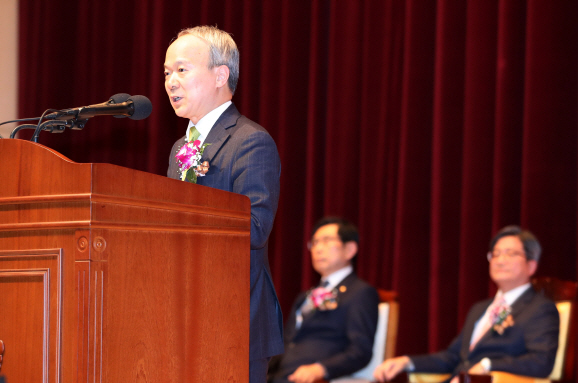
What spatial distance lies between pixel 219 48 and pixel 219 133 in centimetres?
26

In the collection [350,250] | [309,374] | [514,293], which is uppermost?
[350,250]

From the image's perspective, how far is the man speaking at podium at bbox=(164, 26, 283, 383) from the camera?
1672mm

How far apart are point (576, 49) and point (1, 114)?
421 centimetres

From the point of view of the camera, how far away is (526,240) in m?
3.59

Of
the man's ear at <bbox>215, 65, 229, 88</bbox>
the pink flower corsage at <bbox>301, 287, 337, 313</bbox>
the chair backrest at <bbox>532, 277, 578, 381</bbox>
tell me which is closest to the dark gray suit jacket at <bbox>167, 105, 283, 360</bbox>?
the man's ear at <bbox>215, 65, 229, 88</bbox>

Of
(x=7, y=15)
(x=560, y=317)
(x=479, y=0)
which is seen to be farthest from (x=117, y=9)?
(x=560, y=317)

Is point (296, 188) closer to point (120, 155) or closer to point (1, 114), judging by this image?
point (120, 155)

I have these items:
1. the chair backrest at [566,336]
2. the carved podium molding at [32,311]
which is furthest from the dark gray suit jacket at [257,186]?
the chair backrest at [566,336]

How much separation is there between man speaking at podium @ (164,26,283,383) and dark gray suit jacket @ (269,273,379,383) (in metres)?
1.96

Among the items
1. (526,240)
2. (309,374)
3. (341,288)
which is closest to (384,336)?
(341,288)

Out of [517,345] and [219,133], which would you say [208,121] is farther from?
[517,345]

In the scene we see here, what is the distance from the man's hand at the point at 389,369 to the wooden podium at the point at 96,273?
229 centimetres

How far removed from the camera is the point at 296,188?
4.77 meters

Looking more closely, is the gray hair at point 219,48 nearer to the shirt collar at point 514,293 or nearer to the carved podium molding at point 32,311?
the carved podium molding at point 32,311
